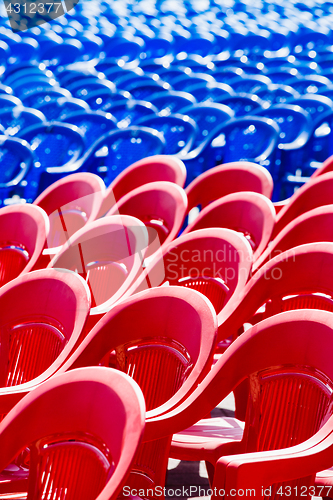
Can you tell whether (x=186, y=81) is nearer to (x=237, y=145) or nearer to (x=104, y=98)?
(x=104, y=98)

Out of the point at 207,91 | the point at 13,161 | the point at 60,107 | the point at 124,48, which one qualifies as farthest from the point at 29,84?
the point at 124,48

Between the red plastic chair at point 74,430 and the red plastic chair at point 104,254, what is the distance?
1399 mm

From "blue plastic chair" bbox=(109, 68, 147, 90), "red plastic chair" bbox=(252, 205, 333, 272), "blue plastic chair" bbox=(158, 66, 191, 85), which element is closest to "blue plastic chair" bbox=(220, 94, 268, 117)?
"blue plastic chair" bbox=(109, 68, 147, 90)

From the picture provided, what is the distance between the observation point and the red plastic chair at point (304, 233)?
2.77m

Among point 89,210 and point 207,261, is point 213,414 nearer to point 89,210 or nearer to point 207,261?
point 207,261

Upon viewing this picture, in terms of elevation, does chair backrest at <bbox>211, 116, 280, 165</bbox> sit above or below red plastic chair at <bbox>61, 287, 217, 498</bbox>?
below

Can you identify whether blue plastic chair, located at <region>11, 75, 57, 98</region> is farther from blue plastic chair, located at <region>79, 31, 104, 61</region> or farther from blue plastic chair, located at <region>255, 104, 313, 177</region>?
blue plastic chair, located at <region>255, 104, 313, 177</region>

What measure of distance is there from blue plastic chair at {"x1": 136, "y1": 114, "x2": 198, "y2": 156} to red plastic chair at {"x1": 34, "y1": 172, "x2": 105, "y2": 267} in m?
1.55

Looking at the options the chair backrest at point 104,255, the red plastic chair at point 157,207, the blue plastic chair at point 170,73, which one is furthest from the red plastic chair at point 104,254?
the blue plastic chair at point 170,73

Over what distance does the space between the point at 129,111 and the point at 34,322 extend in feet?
14.3

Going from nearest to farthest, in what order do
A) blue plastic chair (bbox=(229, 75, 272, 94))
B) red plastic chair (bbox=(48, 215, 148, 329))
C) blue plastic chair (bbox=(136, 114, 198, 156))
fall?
red plastic chair (bbox=(48, 215, 148, 329)) → blue plastic chair (bbox=(136, 114, 198, 156)) → blue plastic chair (bbox=(229, 75, 272, 94))

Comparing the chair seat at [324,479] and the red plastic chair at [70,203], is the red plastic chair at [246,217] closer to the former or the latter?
the red plastic chair at [70,203]

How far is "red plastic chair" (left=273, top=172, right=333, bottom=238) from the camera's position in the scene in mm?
3379

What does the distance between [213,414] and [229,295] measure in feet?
2.24
